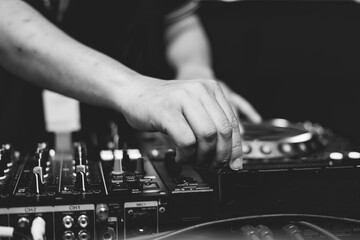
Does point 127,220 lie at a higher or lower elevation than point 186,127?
lower

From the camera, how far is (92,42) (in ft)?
4.96

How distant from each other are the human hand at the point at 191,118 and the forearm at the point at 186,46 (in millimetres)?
919

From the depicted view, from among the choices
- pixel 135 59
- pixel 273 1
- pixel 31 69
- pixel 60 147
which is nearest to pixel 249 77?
pixel 273 1

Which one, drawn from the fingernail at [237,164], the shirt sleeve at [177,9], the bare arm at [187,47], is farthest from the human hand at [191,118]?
the shirt sleeve at [177,9]

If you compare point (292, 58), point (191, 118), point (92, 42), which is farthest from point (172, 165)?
point (292, 58)

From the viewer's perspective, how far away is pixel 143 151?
1026 mm

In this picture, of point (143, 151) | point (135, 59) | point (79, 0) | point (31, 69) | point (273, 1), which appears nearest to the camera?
point (31, 69)

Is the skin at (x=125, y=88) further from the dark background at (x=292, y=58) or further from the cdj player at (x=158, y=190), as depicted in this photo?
the dark background at (x=292, y=58)

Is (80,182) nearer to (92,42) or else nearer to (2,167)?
(2,167)

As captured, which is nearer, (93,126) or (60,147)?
(60,147)

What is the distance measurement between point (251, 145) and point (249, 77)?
1.90 metres

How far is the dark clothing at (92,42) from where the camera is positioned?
4.76 feet

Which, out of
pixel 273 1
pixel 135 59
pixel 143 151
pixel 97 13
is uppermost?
pixel 273 1

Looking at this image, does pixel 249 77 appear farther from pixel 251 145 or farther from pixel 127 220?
pixel 127 220
